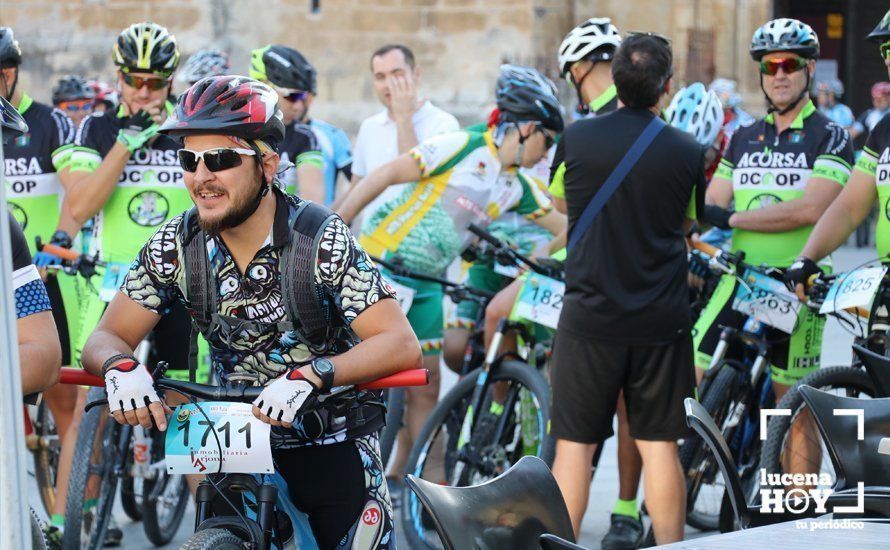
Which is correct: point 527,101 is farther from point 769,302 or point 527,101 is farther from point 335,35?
point 335,35

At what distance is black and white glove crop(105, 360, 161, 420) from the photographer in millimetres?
3617

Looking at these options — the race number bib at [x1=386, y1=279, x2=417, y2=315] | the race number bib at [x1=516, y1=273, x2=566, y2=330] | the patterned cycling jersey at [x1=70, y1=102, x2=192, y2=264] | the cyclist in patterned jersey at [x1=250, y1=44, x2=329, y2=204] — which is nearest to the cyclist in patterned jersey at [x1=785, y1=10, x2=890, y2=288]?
the race number bib at [x1=516, y1=273, x2=566, y2=330]

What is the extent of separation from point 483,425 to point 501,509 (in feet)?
9.66

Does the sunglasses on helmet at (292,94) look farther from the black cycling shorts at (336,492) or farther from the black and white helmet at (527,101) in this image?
the black cycling shorts at (336,492)

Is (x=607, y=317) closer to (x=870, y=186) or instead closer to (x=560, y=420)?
(x=560, y=420)

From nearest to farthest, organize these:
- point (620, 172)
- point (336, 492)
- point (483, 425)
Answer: point (336, 492)
point (620, 172)
point (483, 425)

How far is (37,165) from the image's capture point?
673 centimetres

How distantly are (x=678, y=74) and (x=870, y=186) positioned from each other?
655 inches

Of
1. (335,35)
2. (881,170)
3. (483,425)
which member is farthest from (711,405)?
(335,35)

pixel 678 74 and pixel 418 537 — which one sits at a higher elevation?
pixel 678 74

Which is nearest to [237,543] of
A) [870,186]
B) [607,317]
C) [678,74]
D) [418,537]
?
[607,317]

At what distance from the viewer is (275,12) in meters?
19.6

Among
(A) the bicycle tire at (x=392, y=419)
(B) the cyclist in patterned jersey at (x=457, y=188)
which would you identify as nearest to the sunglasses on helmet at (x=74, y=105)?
(B) the cyclist in patterned jersey at (x=457, y=188)

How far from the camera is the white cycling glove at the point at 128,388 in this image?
3.62 m
